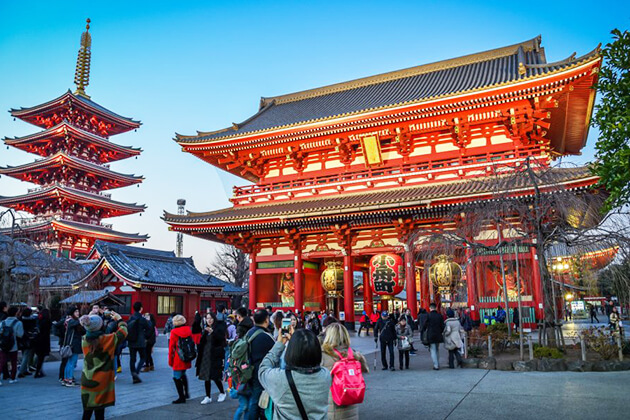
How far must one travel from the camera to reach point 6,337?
10.5m

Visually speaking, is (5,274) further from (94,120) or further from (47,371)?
(94,120)

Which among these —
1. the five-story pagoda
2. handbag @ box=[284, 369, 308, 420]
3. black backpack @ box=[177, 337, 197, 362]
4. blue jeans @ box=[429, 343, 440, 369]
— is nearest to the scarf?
black backpack @ box=[177, 337, 197, 362]

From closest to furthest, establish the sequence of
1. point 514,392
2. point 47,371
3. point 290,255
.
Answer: point 514,392 → point 47,371 → point 290,255

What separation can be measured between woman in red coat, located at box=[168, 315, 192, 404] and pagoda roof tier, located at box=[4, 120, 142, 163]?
42.1 metres

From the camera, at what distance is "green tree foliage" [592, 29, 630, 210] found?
8.53 meters

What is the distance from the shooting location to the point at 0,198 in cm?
4594

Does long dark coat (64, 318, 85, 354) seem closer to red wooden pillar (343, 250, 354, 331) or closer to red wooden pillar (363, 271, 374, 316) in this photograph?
red wooden pillar (343, 250, 354, 331)

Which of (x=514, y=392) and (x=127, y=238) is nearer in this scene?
(x=514, y=392)

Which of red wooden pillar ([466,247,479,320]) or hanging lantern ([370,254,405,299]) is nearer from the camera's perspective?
red wooden pillar ([466,247,479,320])

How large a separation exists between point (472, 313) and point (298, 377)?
16412 millimetres

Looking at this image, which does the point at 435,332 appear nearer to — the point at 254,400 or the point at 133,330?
the point at 254,400

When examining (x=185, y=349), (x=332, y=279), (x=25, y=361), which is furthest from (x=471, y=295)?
(x=25, y=361)

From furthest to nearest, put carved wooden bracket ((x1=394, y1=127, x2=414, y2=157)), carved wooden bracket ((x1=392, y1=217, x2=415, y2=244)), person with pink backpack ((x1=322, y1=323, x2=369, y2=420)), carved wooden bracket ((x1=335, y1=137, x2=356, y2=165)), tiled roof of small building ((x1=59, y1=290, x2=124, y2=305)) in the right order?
tiled roof of small building ((x1=59, y1=290, x2=124, y2=305)), carved wooden bracket ((x1=335, y1=137, x2=356, y2=165)), carved wooden bracket ((x1=394, y1=127, x2=414, y2=157)), carved wooden bracket ((x1=392, y1=217, x2=415, y2=244)), person with pink backpack ((x1=322, y1=323, x2=369, y2=420))

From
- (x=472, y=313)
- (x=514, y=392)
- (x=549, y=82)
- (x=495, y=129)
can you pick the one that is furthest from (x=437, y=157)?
(x=514, y=392)
